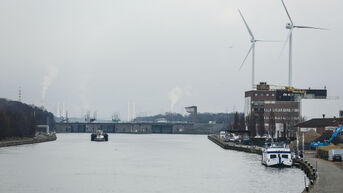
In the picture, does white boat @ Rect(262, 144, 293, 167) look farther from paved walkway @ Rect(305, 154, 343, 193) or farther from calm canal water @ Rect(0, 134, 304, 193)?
paved walkway @ Rect(305, 154, 343, 193)

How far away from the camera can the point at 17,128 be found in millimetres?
196750

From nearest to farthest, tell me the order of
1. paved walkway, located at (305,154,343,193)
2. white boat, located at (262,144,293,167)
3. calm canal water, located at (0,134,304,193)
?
paved walkway, located at (305,154,343,193) < calm canal water, located at (0,134,304,193) < white boat, located at (262,144,293,167)

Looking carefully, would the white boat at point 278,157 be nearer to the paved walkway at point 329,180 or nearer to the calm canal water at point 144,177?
the calm canal water at point 144,177

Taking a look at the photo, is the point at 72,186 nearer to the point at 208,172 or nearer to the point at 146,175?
the point at 146,175

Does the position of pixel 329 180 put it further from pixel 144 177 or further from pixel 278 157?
pixel 278 157

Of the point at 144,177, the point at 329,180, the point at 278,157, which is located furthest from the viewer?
the point at 278,157

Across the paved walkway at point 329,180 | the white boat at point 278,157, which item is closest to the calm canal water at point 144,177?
the white boat at point 278,157

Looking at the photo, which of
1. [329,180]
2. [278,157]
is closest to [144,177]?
[278,157]

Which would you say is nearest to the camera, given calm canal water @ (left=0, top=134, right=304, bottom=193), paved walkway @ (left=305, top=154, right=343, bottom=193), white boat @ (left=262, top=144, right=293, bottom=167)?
paved walkway @ (left=305, top=154, right=343, bottom=193)

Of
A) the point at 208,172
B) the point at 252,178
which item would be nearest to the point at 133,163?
the point at 208,172

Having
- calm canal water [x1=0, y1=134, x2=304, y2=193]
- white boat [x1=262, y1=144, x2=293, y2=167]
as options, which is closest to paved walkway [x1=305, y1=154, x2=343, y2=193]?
calm canal water [x1=0, y1=134, x2=304, y2=193]

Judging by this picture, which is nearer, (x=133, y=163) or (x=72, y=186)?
(x=72, y=186)

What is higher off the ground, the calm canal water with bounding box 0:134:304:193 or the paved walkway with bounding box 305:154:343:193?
the paved walkway with bounding box 305:154:343:193

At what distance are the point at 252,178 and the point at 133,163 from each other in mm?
32554
